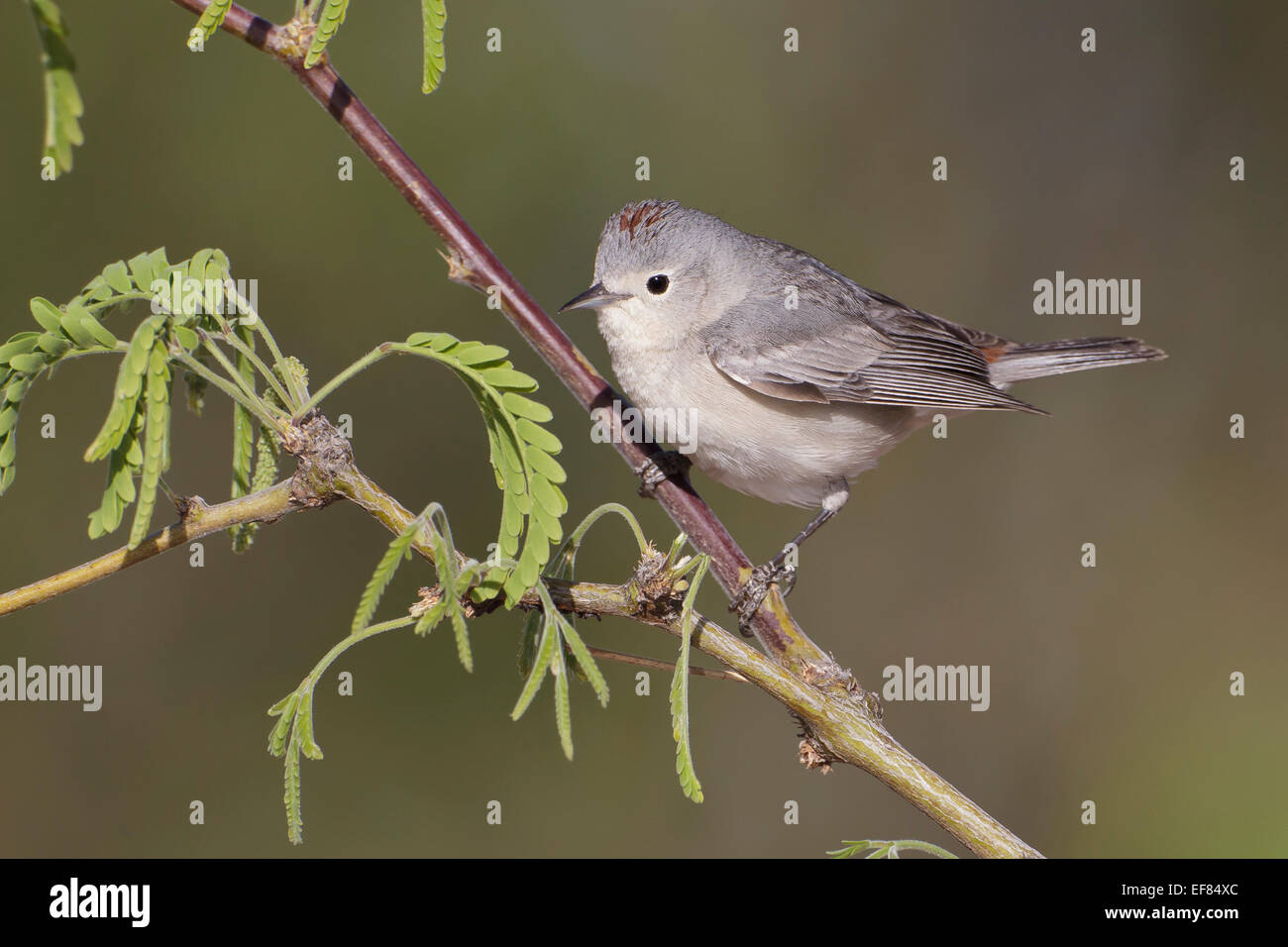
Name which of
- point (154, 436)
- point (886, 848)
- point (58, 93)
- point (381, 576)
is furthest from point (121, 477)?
point (886, 848)

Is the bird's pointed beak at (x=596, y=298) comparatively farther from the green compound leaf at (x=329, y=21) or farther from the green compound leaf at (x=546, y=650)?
the green compound leaf at (x=546, y=650)

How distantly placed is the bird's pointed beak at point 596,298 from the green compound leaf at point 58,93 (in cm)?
265

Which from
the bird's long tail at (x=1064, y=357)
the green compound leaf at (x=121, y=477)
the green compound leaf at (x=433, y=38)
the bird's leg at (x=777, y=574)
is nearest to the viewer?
the green compound leaf at (x=121, y=477)

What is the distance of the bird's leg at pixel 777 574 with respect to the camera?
2.42 metres

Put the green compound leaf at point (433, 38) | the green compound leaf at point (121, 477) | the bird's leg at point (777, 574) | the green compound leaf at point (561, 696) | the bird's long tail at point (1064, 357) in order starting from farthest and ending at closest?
the bird's long tail at point (1064, 357) → the bird's leg at point (777, 574) → the green compound leaf at point (433, 38) → the green compound leaf at point (121, 477) → the green compound leaf at point (561, 696)

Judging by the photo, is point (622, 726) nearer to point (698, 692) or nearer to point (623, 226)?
point (698, 692)

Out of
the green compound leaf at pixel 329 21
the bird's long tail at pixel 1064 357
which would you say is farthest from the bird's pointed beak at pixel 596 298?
the green compound leaf at pixel 329 21

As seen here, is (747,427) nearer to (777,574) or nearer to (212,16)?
(777,574)

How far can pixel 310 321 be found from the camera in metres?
5.87

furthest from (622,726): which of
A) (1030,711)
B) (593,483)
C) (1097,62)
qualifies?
(1097,62)

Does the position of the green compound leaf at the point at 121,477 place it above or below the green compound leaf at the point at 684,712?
above

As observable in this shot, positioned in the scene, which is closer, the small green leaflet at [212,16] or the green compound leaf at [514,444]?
the small green leaflet at [212,16]

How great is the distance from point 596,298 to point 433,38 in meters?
2.08

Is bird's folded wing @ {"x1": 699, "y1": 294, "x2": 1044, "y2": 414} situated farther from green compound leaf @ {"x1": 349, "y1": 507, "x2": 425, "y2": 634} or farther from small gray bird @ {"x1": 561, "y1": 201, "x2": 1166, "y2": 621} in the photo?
green compound leaf @ {"x1": 349, "y1": 507, "x2": 425, "y2": 634}
